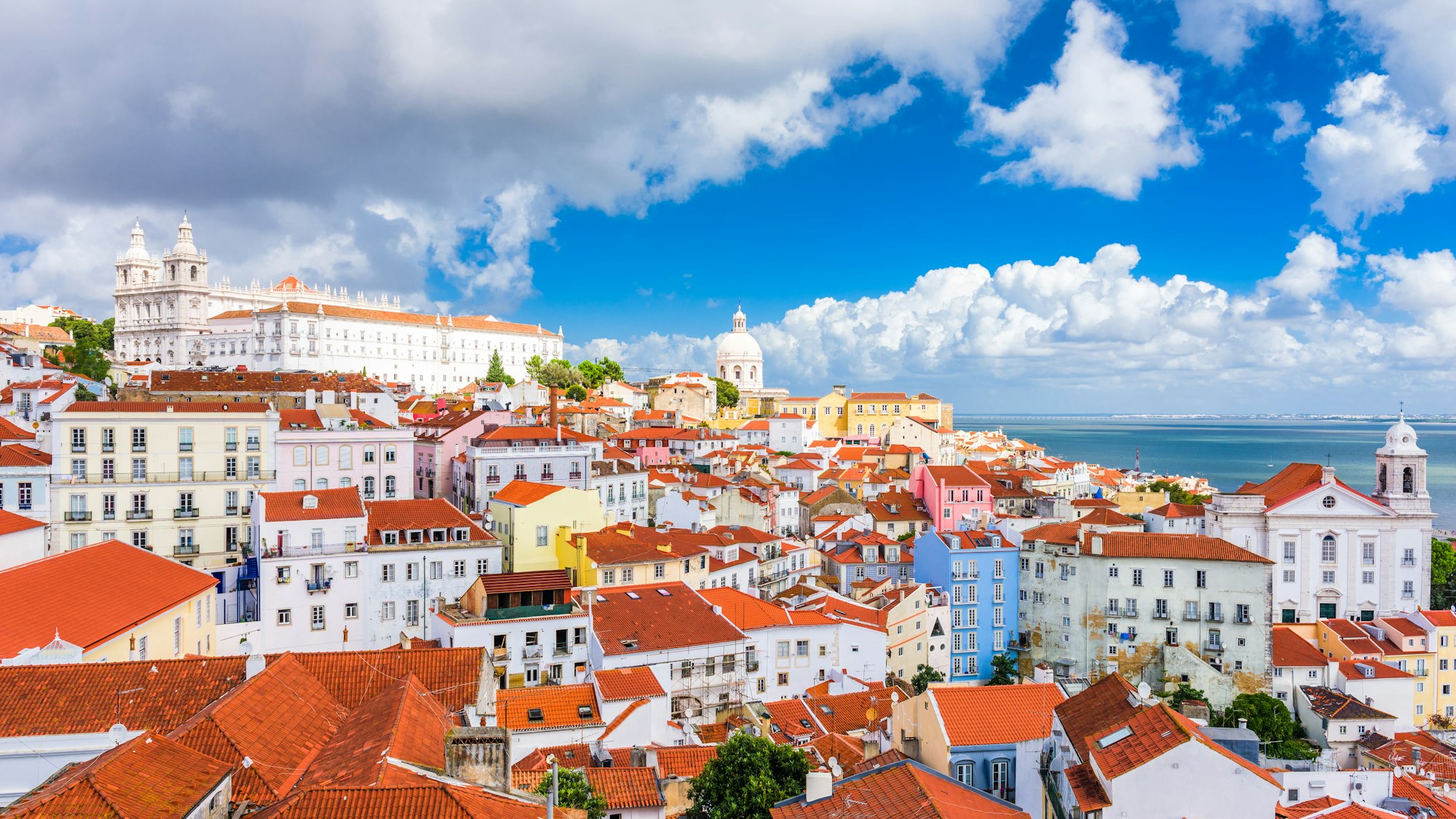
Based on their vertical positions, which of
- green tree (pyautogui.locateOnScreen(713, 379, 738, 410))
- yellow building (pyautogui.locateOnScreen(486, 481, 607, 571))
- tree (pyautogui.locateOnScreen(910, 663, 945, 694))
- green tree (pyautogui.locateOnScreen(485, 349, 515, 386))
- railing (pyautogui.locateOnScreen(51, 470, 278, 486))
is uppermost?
green tree (pyautogui.locateOnScreen(485, 349, 515, 386))

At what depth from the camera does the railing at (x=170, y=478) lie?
116 ft

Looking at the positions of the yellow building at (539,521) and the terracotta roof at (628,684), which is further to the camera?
the yellow building at (539,521)

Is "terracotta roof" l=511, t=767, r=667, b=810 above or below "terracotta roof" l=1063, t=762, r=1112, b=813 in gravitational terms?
below

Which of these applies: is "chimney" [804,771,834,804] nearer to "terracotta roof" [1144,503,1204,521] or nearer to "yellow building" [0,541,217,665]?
"yellow building" [0,541,217,665]

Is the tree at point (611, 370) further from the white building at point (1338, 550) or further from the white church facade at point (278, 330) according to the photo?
the white building at point (1338, 550)

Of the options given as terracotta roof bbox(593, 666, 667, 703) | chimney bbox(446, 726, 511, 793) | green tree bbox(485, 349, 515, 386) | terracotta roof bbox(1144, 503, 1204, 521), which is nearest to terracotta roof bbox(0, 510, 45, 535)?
terracotta roof bbox(593, 666, 667, 703)

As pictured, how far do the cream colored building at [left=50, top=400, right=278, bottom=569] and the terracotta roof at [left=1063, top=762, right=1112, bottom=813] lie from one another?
3404 cm

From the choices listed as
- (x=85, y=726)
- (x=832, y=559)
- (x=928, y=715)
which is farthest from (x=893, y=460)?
(x=85, y=726)

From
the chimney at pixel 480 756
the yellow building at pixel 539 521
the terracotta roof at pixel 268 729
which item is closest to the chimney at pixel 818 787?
the chimney at pixel 480 756

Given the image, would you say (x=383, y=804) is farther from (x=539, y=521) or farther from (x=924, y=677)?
(x=924, y=677)

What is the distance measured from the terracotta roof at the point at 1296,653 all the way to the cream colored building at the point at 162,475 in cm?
4562

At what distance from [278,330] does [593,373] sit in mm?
43155

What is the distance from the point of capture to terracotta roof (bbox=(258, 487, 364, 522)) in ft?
107

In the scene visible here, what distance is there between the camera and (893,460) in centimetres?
8975
